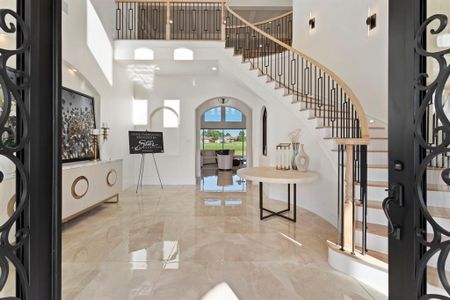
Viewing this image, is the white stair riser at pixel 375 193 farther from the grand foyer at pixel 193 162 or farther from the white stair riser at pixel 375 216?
the white stair riser at pixel 375 216

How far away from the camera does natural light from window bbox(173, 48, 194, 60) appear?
18.3 ft

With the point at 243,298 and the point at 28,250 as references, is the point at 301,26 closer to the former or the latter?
the point at 243,298

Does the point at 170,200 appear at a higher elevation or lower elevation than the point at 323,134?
lower

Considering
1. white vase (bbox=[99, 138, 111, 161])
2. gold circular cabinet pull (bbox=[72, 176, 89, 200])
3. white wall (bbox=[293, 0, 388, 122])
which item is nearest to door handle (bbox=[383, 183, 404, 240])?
gold circular cabinet pull (bbox=[72, 176, 89, 200])

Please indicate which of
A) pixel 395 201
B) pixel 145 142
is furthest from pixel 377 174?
pixel 145 142

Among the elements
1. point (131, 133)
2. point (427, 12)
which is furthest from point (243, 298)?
point (131, 133)

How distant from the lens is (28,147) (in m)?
0.86

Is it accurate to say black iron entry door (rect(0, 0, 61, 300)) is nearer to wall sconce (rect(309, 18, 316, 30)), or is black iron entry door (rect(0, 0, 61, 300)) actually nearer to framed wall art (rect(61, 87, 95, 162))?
framed wall art (rect(61, 87, 95, 162))

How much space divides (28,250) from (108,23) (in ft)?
19.5

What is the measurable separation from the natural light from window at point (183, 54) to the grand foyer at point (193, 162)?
0.11 ft

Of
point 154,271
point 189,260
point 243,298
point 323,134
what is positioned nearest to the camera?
point 243,298

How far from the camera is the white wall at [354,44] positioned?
4.48 metres

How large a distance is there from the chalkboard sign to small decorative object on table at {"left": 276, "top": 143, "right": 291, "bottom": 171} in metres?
3.61

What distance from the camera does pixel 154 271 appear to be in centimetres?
242
